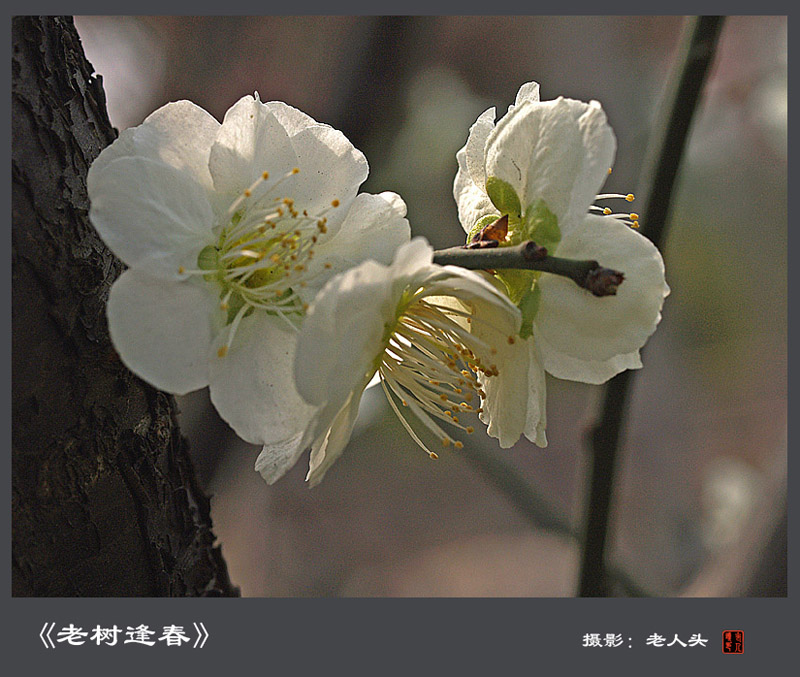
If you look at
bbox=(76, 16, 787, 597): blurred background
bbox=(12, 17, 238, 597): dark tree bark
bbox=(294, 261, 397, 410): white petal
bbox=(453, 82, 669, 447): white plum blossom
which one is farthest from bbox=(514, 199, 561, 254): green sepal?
bbox=(76, 16, 787, 597): blurred background

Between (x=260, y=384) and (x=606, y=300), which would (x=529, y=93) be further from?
(x=260, y=384)

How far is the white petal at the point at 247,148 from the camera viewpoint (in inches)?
17.3

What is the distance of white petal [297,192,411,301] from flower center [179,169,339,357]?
0.05 feet

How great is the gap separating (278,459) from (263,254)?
5.1 inches

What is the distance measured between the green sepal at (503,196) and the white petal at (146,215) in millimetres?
188

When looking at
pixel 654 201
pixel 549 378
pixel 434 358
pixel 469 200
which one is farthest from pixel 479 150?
pixel 549 378

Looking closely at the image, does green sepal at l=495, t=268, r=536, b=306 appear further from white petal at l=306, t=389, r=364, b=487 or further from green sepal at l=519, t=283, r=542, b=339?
white petal at l=306, t=389, r=364, b=487

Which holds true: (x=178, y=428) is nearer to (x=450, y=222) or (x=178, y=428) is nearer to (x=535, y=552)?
(x=450, y=222)

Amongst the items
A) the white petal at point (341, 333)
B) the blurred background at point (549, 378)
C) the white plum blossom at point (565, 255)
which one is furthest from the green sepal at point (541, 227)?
the blurred background at point (549, 378)

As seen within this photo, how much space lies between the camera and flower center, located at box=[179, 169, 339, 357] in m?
0.43

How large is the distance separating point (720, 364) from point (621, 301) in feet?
7.79

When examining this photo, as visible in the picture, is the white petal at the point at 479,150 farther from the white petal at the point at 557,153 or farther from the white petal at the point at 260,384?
the white petal at the point at 260,384

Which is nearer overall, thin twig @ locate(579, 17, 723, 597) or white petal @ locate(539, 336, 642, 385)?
white petal @ locate(539, 336, 642, 385)

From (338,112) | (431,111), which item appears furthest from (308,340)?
(431,111)
